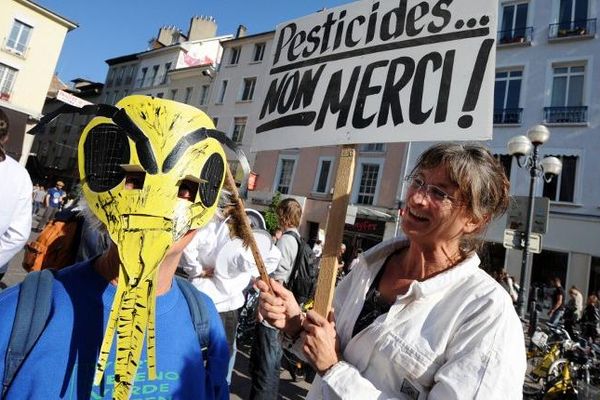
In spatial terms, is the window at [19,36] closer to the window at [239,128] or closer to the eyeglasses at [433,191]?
the window at [239,128]

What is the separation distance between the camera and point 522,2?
53.2 ft

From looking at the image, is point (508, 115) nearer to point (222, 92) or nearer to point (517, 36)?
point (517, 36)

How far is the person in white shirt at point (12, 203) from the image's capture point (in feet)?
7.69

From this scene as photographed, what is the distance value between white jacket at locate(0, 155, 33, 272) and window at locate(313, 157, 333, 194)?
1825 centimetres

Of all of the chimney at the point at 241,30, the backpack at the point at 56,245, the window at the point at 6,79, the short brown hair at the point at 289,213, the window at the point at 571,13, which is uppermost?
the chimney at the point at 241,30

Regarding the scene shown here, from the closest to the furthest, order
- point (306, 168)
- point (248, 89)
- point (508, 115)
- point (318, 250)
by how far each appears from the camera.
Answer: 1. point (318, 250)
2. point (508, 115)
3. point (306, 168)
4. point (248, 89)

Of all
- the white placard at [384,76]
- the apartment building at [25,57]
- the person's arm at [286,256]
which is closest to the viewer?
the white placard at [384,76]

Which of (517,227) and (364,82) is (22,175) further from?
(517,227)

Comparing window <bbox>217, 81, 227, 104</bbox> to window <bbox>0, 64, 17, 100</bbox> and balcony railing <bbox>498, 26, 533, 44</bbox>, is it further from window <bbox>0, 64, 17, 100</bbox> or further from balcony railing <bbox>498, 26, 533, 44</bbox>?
balcony railing <bbox>498, 26, 533, 44</bbox>

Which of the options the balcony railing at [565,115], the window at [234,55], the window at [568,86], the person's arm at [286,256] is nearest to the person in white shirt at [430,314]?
the person's arm at [286,256]

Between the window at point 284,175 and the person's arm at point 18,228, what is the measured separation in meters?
19.6

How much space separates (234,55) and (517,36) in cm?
1784

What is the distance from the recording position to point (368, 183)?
19.5 m

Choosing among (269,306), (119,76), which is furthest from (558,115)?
(119,76)
